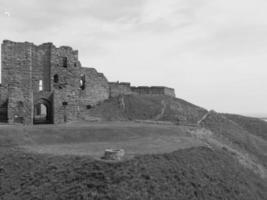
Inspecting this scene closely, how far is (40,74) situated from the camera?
41.8 m

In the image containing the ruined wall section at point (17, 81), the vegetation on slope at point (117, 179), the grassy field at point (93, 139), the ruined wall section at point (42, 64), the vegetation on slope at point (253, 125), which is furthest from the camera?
the vegetation on slope at point (253, 125)

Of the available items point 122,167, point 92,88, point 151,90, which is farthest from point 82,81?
point 122,167

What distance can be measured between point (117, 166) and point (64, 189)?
358cm

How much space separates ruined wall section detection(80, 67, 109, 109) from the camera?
158 feet

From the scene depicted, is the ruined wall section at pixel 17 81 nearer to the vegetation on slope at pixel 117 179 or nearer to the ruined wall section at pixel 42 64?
the ruined wall section at pixel 42 64

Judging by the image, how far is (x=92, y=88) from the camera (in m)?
49.2

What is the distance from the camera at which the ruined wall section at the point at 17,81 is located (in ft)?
126

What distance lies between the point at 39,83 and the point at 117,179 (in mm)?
27420

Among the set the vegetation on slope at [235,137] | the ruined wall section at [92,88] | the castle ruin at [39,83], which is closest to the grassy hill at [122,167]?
the vegetation on slope at [235,137]

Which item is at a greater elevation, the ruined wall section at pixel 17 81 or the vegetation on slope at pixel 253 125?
→ the ruined wall section at pixel 17 81

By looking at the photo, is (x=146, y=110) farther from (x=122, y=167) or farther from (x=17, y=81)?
(x=122, y=167)

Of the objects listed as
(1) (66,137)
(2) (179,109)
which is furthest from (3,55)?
(2) (179,109)

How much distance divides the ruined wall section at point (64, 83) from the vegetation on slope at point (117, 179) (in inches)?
729

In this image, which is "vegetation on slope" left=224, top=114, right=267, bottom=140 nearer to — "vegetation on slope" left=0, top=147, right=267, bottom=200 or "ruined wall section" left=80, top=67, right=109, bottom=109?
"ruined wall section" left=80, top=67, right=109, bottom=109
